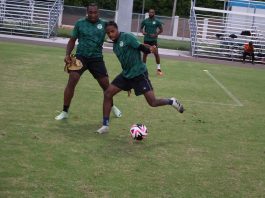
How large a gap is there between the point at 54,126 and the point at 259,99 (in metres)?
6.46

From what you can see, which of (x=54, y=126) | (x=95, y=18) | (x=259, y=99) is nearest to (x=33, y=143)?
(x=54, y=126)

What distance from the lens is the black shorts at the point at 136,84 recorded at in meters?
8.09

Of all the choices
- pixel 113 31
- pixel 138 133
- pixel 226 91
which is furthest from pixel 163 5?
pixel 138 133

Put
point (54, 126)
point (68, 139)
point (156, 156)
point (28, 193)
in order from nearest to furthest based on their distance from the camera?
point (28, 193) < point (156, 156) < point (68, 139) < point (54, 126)

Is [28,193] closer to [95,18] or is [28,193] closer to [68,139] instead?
[68,139]

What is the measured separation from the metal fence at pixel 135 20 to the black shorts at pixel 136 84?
30.4m

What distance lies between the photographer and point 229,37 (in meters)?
26.9

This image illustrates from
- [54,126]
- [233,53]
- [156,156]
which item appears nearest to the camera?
[156,156]

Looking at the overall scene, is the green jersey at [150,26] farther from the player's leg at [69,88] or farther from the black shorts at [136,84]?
the black shorts at [136,84]

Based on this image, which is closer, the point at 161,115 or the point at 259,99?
the point at 161,115

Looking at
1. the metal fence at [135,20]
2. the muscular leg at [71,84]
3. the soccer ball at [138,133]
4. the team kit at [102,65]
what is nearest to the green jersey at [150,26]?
the team kit at [102,65]

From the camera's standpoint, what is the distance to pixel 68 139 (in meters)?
7.59

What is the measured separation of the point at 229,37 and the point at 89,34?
19180 millimetres

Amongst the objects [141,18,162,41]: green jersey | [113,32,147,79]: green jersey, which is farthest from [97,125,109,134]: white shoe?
[141,18,162,41]: green jersey
